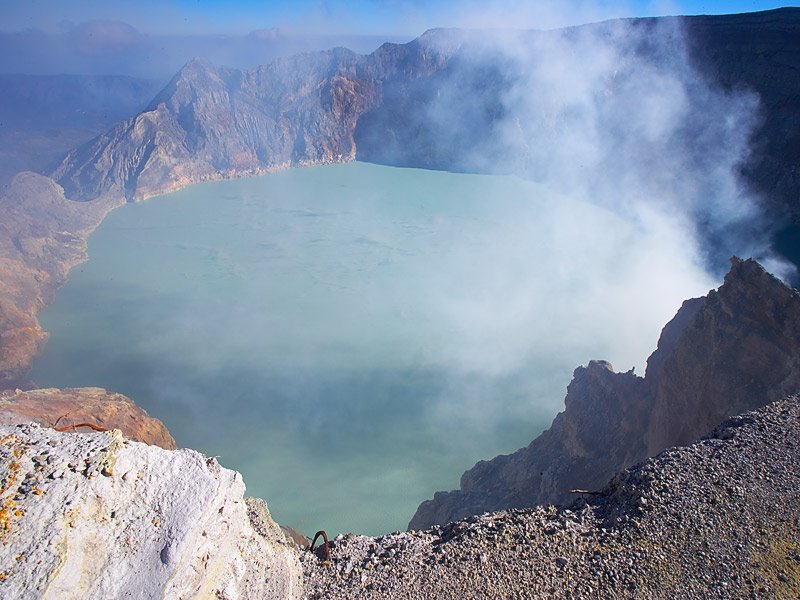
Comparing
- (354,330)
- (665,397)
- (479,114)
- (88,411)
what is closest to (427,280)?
(354,330)

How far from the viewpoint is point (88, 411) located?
1738 cm

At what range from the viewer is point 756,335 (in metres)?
11.5

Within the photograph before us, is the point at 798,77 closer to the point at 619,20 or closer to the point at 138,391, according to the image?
the point at 619,20

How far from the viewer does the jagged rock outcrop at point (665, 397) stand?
1119cm

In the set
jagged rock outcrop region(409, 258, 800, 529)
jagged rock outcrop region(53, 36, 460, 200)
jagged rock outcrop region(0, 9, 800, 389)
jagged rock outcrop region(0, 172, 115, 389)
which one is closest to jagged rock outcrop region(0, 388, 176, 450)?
jagged rock outcrop region(0, 172, 115, 389)

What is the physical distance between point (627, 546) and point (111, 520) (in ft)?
17.2

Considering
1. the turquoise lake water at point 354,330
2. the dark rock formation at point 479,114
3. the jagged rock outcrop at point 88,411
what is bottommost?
the jagged rock outcrop at point 88,411

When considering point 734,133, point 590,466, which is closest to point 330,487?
point 590,466

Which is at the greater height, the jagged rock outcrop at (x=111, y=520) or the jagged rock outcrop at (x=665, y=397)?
the jagged rock outcrop at (x=665, y=397)

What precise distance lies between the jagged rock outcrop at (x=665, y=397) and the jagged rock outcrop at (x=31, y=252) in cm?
2076

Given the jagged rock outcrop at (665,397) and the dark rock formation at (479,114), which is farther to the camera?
the dark rock formation at (479,114)

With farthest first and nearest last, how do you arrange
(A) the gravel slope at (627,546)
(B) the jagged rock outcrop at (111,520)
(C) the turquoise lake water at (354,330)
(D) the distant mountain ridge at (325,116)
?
1. (D) the distant mountain ridge at (325,116)
2. (C) the turquoise lake water at (354,330)
3. (A) the gravel slope at (627,546)
4. (B) the jagged rock outcrop at (111,520)

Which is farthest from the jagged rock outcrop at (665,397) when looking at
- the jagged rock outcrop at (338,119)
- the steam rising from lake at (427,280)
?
the jagged rock outcrop at (338,119)

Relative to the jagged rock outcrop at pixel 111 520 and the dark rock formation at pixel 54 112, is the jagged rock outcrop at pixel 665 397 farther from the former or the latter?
the dark rock formation at pixel 54 112
